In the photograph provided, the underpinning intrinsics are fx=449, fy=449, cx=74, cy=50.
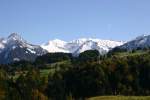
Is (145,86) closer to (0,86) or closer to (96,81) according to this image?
(96,81)

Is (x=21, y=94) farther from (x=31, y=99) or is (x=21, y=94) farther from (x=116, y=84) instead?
(x=116, y=84)

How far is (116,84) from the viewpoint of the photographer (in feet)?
652

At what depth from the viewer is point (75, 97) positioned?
198 meters

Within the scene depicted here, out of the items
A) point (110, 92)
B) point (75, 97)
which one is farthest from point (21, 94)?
point (110, 92)

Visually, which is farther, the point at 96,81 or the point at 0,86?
the point at 96,81

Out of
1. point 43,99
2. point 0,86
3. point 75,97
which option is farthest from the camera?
point 75,97

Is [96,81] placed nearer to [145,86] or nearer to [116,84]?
[116,84]

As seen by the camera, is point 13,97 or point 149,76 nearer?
point 13,97

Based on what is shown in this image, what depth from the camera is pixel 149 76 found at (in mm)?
193625

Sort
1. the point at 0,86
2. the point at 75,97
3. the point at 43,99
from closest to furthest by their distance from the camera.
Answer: the point at 0,86 → the point at 43,99 → the point at 75,97

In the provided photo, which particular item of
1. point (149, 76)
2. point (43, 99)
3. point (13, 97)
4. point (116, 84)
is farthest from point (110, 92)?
point (13, 97)

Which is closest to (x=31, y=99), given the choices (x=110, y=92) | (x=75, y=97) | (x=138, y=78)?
(x=75, y=97)

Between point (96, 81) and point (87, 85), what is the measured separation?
4.39 metres

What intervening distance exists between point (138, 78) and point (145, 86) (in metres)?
5.75
